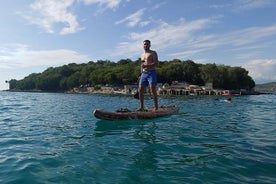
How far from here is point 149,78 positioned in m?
17.3

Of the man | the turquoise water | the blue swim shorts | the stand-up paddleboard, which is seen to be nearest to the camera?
the turquoise water

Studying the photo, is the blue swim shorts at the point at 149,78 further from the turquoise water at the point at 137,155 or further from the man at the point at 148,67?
the turquoise water at the point at 137,155

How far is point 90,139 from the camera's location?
36.2 feet

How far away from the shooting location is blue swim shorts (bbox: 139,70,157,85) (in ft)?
56.3

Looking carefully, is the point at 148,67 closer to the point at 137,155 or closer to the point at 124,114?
the point at 124,114

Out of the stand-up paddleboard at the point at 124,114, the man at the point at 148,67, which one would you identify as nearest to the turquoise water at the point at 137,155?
the stand-up paddleboard at the point at 124,114

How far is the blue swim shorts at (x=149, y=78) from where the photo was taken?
17172mm

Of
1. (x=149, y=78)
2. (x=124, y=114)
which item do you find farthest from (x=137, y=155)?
(x=149, y=78)

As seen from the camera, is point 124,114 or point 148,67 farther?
point 148,67

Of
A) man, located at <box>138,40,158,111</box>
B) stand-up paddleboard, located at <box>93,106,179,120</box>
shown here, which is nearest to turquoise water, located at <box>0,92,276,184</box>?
stand-up paddleboard, located at <box>93,106,179,120</box>

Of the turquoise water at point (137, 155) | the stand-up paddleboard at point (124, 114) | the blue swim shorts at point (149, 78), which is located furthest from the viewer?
the blue swim shorts at point (149, 78)

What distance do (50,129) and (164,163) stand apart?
24.5ft

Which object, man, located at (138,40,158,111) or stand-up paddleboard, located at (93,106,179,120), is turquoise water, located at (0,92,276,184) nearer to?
stand-up paddleboard, located at (93,106,179,120)

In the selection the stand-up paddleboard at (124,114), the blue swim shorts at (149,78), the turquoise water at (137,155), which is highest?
the blue swim shorts at (149,78)
